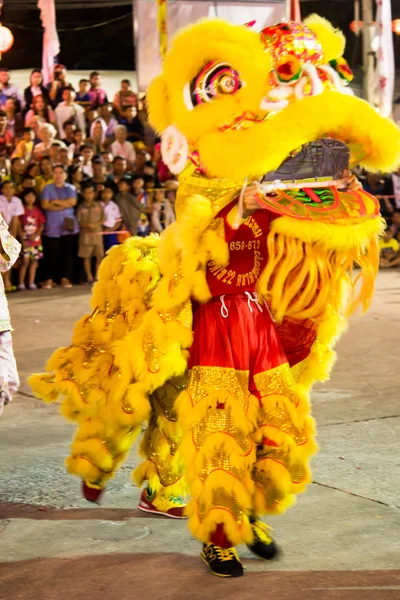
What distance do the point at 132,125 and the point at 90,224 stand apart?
2.73 metres

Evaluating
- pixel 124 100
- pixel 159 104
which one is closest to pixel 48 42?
pixel 124 100

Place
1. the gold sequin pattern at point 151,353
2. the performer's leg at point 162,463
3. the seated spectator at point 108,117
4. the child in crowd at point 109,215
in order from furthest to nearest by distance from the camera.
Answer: the seated spectator at point 108,117 → the child in crowd at point 109,215 → the performer's leg at point 162,463 → the gold sequin pattern at point 151,353

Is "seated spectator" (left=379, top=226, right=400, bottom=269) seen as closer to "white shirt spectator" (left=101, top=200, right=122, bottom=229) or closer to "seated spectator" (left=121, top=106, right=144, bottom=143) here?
"seated spectator" (left=121, top=106, right=144, bottom=143)

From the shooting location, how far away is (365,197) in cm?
350

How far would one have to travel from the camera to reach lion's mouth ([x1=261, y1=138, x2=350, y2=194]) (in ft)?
11.1

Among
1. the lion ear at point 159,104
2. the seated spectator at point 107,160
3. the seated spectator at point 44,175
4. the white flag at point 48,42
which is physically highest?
the white flag at point 48,42

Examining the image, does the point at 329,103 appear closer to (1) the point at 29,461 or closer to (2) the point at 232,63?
(2) the point at 232,63

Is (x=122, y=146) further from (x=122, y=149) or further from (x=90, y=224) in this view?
(x=90, y=224)

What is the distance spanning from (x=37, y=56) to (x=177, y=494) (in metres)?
16.6

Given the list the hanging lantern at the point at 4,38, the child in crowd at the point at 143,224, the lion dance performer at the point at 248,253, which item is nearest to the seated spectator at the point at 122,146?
the child in crowd at the point at 143,224

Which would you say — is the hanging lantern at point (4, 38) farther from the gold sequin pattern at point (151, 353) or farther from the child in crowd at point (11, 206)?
the gold sequin pattern at point (151, 353)

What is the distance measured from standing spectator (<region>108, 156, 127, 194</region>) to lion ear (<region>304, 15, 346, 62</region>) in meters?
9.06

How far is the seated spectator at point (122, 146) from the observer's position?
13461 mm

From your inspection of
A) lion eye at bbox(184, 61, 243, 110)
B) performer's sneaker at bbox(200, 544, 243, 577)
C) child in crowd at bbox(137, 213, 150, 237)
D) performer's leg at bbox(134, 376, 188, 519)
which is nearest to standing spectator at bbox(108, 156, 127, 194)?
child in crowd at bbox(137, 213, 150, 237)
